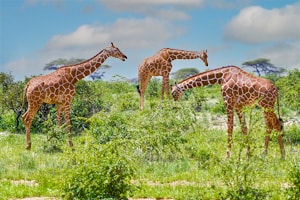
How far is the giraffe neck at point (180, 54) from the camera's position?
1766 centimetres

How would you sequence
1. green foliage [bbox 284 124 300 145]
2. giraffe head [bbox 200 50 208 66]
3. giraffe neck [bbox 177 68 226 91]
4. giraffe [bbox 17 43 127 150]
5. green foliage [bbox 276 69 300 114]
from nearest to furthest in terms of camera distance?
giraffe neck [bbox 177 68 226 91]
giraffe [bbox 17 43 127 150]
green foliage [bbox 284 124 300 145]
giraffe head [bbox 200 50 208 66]
green foliage [bbox 276 69 300 114]

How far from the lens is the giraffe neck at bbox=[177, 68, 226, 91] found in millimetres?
13633

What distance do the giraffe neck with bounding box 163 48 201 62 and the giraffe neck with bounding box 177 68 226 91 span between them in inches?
125

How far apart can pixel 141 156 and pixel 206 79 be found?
376 centimetres

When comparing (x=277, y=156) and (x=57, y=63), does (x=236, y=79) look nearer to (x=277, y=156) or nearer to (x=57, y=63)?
(x=277, y=156)

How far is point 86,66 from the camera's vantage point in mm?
15484

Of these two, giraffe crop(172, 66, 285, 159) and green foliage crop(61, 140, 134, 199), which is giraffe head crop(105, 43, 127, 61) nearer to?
giraffe crop(172, 66, 285, 159)

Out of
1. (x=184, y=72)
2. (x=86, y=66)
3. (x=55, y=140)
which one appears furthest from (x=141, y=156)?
(x=184, y=72)

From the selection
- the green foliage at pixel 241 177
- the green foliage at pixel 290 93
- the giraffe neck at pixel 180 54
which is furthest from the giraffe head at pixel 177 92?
the green foliage at pixel 241 177

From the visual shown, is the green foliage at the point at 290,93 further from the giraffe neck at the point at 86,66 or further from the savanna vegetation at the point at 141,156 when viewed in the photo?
the giraffe neck at the point at 86,66

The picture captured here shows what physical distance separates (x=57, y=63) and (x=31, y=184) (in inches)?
1296

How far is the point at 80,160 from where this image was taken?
7691 mm

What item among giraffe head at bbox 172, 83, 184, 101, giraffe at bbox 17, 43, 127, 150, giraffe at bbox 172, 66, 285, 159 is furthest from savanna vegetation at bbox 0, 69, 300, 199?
giraffe at bbox 17, 43, 127, 150

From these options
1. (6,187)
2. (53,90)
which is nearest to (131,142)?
(6,187)
